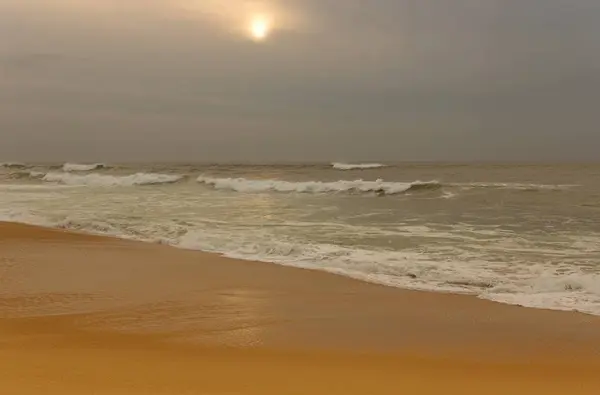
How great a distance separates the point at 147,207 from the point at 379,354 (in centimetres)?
1335

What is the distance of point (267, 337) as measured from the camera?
447 centimetres

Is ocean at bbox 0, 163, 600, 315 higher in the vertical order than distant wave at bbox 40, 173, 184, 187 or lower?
lower

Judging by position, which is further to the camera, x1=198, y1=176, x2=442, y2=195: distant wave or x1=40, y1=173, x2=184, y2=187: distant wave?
x1=40, y1=173, x2=184, y2=187: distant wave

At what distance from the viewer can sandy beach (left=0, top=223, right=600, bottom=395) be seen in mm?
3416

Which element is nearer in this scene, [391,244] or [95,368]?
[95,368]

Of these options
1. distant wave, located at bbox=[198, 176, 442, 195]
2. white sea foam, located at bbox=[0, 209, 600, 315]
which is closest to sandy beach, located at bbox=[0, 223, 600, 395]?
white sea foam, located at bbox=[0, 209, 600, 315]

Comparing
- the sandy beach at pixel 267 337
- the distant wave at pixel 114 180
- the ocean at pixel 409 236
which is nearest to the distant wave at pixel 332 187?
the ocean at pixel 409 236

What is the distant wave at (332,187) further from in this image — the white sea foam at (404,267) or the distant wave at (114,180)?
the white sea foam at (404,267)

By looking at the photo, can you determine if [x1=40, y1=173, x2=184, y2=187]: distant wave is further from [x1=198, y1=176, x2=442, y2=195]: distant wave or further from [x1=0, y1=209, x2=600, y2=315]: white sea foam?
[x1=0, y1=209, x2=600, y2=315]: white sea foam

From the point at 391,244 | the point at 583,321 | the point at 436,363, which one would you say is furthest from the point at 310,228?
the point at 436,363

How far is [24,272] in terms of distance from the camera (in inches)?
274

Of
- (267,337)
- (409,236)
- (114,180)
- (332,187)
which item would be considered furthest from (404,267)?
(114,180)

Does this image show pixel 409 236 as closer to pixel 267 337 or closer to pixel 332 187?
pixel 267 337

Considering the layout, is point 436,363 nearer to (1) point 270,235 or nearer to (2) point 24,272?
(2) point 24,272
